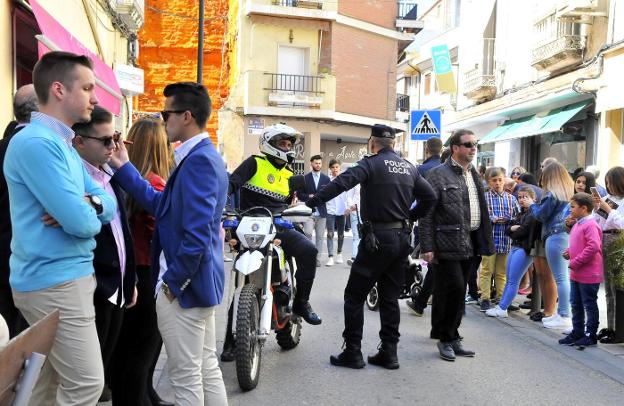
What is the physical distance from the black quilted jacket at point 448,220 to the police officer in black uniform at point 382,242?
46 centimetres

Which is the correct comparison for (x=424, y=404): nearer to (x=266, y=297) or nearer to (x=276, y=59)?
(x=266, y=297)

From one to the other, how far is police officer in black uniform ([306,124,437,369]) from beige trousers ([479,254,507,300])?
3.42m

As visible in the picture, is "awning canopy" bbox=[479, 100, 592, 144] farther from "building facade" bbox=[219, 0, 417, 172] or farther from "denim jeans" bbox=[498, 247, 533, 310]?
"denim jeans" bbox=[498, 247, 533, 310]

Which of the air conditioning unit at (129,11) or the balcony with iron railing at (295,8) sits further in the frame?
the balcony with iron railing at (295,8)

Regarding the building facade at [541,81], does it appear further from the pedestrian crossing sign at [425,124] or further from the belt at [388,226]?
the belt at [388,226]

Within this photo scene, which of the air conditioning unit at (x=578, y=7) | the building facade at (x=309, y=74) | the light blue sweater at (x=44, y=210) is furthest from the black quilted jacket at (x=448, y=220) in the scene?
the building facade at (x=309, y=74)

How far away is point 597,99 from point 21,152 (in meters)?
15.4

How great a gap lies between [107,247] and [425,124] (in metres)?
12.5

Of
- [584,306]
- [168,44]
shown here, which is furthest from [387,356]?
[168,44]

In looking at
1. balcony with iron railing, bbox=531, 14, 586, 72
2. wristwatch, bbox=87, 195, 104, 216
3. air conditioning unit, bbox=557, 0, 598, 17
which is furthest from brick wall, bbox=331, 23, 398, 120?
wristwatch, bbox=87, 195, 104, 216

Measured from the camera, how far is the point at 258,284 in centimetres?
586

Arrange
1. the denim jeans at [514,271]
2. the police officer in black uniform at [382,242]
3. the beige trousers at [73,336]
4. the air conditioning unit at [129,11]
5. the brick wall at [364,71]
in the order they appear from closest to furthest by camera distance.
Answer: the beige trousers at [73,336], the police officer in black uniform at [382,242], the denim jeans at [514,271], the air conditioning unit at [129,11], the brick wall at [364,71]

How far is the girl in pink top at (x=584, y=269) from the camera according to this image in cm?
720

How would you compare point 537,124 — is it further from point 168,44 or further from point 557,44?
point 168,44
